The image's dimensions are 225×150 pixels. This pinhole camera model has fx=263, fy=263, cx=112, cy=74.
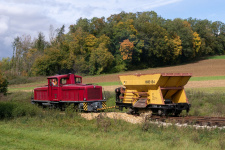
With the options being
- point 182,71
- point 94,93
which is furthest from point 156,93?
point 182,71

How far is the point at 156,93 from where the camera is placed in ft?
48.2

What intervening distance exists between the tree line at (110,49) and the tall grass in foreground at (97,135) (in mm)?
51079

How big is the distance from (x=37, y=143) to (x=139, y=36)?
205ft

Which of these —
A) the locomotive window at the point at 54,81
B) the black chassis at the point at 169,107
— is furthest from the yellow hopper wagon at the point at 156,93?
the locomotive window at the point at 54,81

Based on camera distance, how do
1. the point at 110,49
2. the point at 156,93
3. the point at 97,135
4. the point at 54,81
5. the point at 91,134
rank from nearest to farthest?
the point at 97,135
the point at 91,134
the point at 156,93
the point at 54,81
the point at 110,49

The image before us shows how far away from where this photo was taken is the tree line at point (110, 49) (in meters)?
65.1

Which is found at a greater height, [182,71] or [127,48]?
[127,48]

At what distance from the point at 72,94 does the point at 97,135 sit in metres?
8.36

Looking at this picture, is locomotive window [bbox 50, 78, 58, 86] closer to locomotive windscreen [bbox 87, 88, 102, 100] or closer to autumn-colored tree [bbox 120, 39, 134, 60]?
locomotive windscreen [bbox 87, 88, 102, 100]

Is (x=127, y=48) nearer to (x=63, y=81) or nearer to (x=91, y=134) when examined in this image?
(x=63, y=81)

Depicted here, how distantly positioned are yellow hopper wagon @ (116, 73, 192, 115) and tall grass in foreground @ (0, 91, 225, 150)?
3037 mm

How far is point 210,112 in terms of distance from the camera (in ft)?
57.5

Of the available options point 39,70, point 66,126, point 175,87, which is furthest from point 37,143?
point 39,70

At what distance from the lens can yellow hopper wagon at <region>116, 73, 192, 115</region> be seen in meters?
14.4
